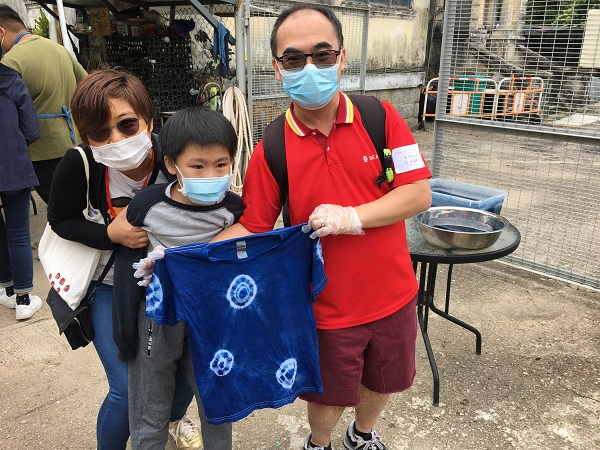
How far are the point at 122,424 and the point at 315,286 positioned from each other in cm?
87

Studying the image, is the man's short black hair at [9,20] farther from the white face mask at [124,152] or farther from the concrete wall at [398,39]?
the concrete wall at [398,39]

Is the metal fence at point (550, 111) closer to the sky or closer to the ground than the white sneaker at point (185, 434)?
closer to the sky

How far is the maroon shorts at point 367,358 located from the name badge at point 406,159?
1.84ft

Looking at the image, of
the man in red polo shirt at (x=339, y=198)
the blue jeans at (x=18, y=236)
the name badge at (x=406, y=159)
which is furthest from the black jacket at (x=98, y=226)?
the blue jeans at (x=18, y=236)

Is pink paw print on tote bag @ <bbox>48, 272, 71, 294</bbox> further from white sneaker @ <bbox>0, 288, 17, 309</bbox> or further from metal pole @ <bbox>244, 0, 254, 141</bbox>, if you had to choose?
metal pole @ <bbox>244, 0, 254, 141</bbox>

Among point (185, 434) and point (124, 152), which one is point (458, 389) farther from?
point (124, 152)

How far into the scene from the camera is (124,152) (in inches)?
63.4

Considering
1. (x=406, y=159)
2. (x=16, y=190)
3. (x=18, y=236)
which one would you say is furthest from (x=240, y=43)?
(x=406, y=159)

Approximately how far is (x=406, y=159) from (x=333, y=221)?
0.38 meters

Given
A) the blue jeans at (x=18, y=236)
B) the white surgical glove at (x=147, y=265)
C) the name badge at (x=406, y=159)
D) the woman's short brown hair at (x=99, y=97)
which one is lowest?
the blue jeans at (x=18, y=236)

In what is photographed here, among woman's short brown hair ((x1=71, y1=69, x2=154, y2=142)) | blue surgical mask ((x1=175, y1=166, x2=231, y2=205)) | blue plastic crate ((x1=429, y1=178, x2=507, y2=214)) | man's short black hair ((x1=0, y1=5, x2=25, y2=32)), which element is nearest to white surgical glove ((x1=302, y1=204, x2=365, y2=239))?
blue surgical mask ((x1=175, y1=166, x2=231, y2=205))

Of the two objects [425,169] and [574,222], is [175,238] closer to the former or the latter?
[425,169]

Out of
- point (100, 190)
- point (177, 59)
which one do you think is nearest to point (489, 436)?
point (100, 190)

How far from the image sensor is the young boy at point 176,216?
5.02 ft
